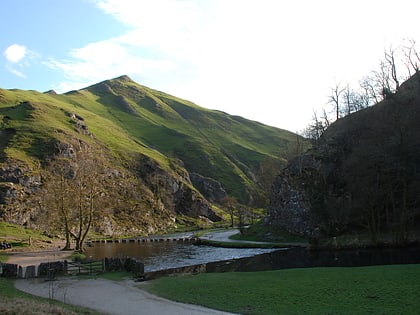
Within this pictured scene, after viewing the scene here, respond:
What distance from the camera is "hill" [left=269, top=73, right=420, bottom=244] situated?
189ft

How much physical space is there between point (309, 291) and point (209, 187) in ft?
551

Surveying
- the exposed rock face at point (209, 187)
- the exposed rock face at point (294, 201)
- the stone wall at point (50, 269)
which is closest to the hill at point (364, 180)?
the exposed rock face at point (294, 201)

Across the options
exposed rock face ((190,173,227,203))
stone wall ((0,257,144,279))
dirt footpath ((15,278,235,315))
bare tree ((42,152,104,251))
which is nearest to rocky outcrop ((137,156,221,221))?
exposed rock face ((190,173,227,203))

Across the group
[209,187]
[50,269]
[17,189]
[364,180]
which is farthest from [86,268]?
[209,187]

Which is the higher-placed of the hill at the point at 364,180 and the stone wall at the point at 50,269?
the hill at the point at 364,180

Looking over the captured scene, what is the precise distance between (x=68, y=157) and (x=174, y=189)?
47.8 m

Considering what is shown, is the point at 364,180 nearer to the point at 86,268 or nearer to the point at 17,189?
the point at 86,268

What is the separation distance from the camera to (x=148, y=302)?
2492 centimetres

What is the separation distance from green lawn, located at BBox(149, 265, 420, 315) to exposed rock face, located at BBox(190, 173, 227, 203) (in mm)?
157063

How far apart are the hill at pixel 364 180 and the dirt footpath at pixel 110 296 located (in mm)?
39609

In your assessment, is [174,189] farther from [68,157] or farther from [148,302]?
[148,302]

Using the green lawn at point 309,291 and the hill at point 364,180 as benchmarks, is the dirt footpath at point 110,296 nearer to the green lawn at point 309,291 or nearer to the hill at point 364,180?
the green lawn at point 309,291

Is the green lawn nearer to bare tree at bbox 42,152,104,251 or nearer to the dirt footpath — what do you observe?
the dirt footpath

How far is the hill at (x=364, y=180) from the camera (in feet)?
189
